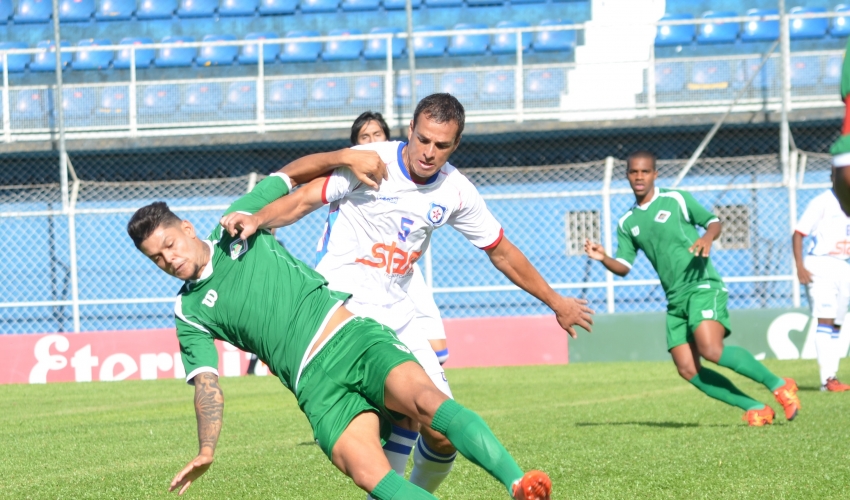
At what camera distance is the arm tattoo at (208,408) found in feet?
13.0

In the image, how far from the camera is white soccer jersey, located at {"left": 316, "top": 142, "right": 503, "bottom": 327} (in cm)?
460

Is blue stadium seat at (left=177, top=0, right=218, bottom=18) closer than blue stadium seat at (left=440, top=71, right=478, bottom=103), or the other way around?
blue stadium seat at (left=440, top=71, right=478, bottom=103)

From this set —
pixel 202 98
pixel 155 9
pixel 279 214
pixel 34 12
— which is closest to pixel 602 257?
pixel 279 214

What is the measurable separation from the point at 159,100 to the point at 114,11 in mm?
5335

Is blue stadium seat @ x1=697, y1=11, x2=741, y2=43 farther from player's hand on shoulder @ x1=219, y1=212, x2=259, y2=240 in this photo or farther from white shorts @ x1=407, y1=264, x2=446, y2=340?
player's hand on shoulder @ x1=219, y1=212, x2=259, y2=240

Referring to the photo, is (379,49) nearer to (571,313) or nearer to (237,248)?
(571,313)

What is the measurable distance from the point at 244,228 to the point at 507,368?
1111 centimetres

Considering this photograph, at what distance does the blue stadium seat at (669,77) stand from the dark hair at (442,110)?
13.5 metres

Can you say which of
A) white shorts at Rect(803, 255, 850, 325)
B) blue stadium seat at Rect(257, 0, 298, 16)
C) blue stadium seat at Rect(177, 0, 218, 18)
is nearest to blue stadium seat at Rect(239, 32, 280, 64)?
blue stadium seat at Rect(257, 0, 298, 16)

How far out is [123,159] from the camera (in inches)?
737

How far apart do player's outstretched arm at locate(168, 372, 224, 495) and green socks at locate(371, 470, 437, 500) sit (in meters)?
0.66

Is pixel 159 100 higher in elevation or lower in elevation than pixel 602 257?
higher

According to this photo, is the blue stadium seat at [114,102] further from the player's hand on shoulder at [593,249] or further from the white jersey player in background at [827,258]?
the player's hand on shoulder at [593,249]

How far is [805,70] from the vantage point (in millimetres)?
17141
